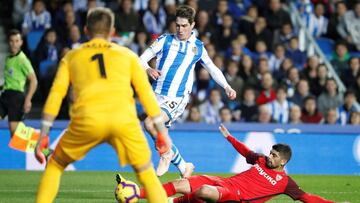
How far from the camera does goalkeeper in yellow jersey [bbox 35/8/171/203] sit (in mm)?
7375

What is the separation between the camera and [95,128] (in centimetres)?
734

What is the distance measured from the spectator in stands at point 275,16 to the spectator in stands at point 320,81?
5.99 feet

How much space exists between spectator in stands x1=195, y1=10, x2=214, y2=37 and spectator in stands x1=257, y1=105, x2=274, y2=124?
2.51 m

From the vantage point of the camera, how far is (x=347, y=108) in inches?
704

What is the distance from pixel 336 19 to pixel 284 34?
144cm

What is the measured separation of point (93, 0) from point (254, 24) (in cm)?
349

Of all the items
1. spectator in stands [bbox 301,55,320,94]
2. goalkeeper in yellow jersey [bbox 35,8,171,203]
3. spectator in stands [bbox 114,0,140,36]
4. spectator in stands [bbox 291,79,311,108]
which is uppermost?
goalkeeper in yellow jersey [bbox 35,8,171,203]

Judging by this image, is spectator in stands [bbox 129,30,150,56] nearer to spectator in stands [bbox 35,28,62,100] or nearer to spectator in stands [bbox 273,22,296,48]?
spectator in stands [bbox 35,28,62,100]

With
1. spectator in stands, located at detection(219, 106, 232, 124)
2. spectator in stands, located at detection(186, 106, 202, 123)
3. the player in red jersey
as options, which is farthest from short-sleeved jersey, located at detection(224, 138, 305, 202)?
spectator in stands, located at detection(186, 106, 202, 123)

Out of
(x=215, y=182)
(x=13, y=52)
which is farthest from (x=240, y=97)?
(x=215, y=182)

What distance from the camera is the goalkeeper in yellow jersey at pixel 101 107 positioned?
7375 millimetres

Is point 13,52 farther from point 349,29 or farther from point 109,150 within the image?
point 349,29

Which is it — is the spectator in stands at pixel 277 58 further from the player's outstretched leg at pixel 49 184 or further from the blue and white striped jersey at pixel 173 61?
the player's outstretched leg at pixel 49 184

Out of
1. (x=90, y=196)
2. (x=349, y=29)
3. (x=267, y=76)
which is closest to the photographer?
(x=90, y=196)
